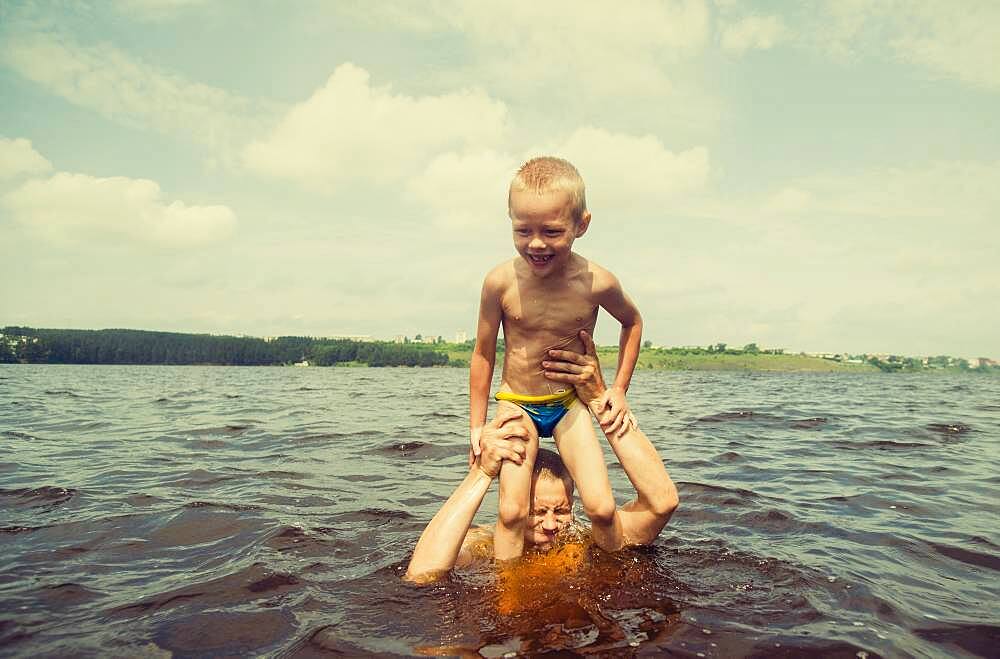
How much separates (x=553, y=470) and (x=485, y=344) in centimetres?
131

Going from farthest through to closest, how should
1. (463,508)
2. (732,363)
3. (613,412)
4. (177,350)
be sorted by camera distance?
(732,363) < (177,350) < (613,412) < (463,508)

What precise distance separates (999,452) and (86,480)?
49.9 feet

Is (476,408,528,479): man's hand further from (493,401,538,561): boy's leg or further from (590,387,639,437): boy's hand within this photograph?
(590,387,639,437): boy's hand

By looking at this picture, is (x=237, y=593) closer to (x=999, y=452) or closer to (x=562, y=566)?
(x=562, y=566)

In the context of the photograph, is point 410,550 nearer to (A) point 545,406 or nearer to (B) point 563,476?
(B) point 563,476

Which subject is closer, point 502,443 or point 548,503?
point 502,443

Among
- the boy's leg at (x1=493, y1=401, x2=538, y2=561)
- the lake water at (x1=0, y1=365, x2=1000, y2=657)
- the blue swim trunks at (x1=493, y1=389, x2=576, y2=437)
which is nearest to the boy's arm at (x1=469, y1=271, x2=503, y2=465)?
the blue swim trunks at (x1=493, y1=389, x2=576, y2=437)

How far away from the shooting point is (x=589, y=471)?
5281 mm

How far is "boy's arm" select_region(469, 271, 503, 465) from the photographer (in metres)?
5.53

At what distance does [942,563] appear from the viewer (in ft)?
17.6

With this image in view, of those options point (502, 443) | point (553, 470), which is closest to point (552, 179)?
point (502, 443)

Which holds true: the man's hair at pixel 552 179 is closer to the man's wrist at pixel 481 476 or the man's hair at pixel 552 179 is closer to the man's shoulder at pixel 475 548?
the man's wrist at pixel 481 476

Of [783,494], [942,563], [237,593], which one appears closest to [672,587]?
[942,563]

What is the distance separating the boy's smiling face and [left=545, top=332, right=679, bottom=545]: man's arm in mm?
1009
